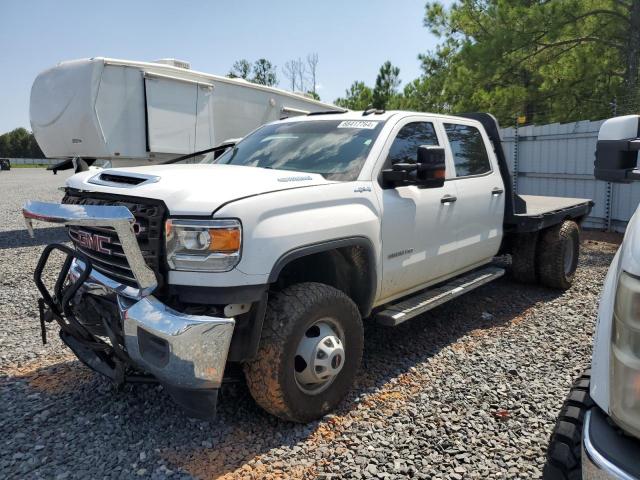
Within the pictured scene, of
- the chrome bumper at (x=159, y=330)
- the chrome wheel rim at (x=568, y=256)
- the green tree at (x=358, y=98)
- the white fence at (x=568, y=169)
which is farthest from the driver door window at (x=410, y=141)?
the green tree at (x=358, y=98)

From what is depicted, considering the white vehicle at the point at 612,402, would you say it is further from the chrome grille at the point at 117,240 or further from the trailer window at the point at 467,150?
the trailer window at the point at 467,150

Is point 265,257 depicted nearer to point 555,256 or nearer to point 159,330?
point 159,330

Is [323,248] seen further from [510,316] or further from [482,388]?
[510,316]

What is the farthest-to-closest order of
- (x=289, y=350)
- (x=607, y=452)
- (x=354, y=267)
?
(x=354, y=267), (x=289, y=350), (x=607, y=452)

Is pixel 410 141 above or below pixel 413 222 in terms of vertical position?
above

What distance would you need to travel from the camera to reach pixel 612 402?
1550mm

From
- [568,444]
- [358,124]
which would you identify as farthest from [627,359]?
[358,124]

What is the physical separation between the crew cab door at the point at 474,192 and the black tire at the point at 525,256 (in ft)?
2.51

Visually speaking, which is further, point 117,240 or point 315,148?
point 315,148

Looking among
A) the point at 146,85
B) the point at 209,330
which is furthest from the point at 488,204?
the point at 146,85

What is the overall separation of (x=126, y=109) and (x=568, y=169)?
908 cm

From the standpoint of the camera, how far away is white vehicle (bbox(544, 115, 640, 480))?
4.85 ft

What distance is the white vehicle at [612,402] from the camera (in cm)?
148

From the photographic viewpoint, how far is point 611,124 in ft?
7.16
